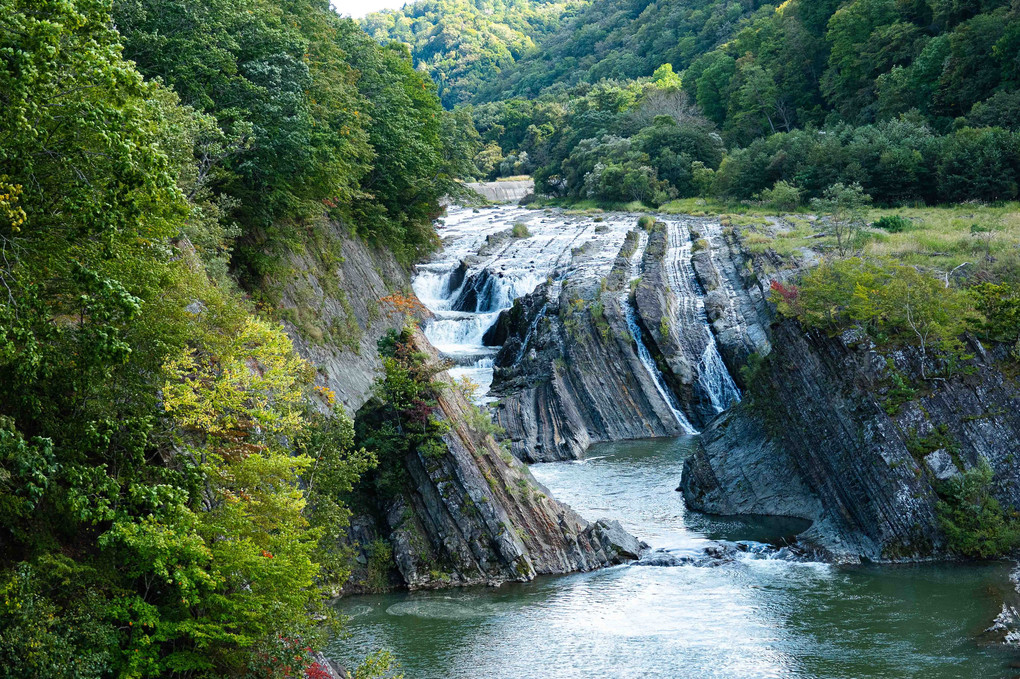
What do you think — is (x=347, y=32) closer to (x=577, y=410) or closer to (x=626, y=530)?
(x=577, y=410)

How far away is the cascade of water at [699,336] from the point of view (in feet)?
134

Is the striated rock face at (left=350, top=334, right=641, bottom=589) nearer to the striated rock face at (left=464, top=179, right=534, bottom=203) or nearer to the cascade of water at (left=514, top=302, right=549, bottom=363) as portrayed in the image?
the cascade of water at (left=514, top=302, right=549, bottom=363)

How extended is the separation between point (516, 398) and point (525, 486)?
14417 millimetres

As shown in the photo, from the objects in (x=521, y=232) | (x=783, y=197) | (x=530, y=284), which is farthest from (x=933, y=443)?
(x=521, y=232)

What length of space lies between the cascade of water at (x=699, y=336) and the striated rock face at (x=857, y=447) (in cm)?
950

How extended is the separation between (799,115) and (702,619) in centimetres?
7618

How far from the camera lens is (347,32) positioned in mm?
47562

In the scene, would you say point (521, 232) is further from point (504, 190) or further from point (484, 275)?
point (504, 190)

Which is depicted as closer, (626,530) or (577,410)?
(626,530)

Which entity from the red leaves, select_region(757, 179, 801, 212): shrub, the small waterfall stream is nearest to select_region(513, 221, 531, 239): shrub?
the small waterfall stream

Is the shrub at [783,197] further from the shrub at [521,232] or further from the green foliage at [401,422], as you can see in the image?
the green foliage at [401,422]

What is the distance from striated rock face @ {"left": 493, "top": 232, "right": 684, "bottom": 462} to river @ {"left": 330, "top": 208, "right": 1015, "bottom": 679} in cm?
961

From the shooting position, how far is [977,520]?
23.0 metres

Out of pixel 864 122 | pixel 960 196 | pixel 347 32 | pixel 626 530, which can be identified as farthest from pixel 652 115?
pixel 626 530
